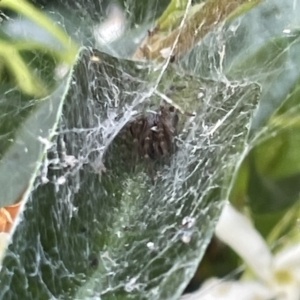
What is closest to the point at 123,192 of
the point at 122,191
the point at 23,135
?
the point at 122,191

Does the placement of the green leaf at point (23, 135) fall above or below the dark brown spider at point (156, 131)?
above

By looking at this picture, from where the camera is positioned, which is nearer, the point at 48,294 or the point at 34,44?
the point at 48,294

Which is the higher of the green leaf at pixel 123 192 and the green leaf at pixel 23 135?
the green leaf at pixel 23 135

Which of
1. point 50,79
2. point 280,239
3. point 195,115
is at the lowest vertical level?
point 280,239

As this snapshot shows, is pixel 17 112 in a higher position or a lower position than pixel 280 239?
higher

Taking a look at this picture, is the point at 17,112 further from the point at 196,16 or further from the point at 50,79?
the point at 196,16

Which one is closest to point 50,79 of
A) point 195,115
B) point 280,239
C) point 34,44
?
point 34,44
